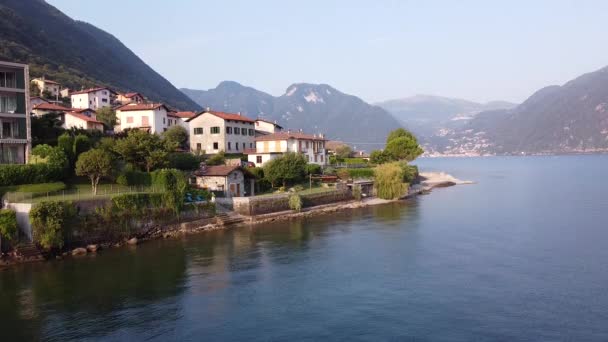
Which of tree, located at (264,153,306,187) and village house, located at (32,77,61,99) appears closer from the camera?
tree, located at (264,153,306,187)

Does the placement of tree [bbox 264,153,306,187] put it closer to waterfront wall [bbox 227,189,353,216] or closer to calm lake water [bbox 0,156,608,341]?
waterfront wall [bbox 227,189,353,216]

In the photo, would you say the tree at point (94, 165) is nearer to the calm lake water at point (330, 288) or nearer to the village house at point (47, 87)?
the calm lake water at point (330, 288)

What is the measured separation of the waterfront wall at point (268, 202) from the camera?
4919 centimetres

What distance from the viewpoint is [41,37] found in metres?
154

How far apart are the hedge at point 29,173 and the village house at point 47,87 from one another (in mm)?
55780

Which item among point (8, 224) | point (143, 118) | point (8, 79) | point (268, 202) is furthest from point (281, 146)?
point (8, 224)

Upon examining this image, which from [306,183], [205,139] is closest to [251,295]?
[306,183]

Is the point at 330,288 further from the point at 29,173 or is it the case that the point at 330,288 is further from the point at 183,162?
the point at 183,162

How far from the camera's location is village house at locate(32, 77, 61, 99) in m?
90.3

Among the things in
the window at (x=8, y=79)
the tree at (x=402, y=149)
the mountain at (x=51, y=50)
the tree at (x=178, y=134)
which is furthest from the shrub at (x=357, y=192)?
the mountain at (x=51, y=50)

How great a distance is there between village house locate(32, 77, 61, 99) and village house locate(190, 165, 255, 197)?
177 feet

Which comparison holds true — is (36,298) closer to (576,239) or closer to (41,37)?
(576,239)

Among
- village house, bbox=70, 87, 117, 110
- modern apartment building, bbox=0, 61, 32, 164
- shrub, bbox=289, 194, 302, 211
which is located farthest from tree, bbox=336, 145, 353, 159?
modern apartment building, bbox=0, 61, 32, 164

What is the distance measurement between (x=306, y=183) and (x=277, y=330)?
141 feet
